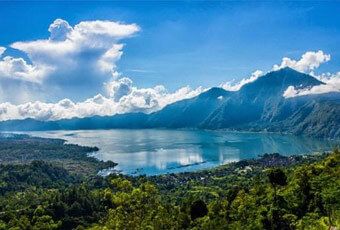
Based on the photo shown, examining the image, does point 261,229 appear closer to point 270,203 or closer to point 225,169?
point 270,203

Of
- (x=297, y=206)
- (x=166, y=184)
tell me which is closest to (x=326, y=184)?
(x=297, y=206)

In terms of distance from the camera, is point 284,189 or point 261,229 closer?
point 261,229

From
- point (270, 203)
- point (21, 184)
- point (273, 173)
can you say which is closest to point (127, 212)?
point (270, 203)

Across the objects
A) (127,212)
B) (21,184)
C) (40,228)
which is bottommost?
(21,184)

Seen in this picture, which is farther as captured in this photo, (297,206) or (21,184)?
(21,184)

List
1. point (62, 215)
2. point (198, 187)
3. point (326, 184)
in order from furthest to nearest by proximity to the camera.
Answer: point (198, 187) → point (62, 215) → point (326, 184)

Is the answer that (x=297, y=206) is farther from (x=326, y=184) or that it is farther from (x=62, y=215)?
(x=62, y=215)

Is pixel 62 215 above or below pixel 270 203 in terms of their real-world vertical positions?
below

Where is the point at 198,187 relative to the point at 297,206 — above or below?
below

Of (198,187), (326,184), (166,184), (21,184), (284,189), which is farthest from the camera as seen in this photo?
(21,184)
